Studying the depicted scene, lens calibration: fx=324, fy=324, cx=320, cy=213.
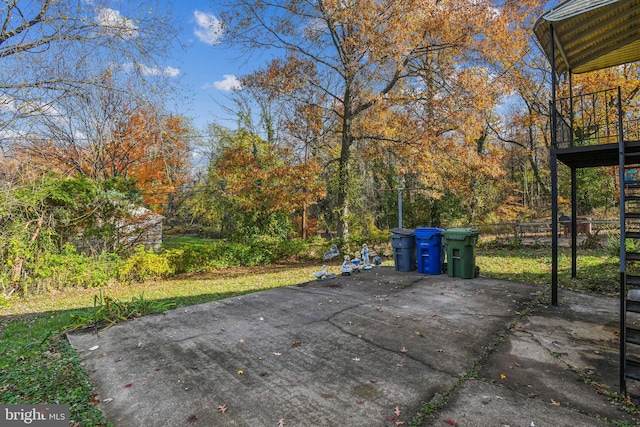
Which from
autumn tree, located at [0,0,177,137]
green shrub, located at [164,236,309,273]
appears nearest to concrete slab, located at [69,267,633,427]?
autumn tree, located at [0,0,177,137]

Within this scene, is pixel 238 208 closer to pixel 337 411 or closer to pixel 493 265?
pixel 493 265

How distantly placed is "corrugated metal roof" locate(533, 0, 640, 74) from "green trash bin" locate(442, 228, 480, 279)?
3250mm

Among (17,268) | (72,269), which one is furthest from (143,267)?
(17,268)

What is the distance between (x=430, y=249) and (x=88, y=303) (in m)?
7.42

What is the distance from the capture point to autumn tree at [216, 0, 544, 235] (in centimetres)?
1008

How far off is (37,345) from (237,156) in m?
10.5

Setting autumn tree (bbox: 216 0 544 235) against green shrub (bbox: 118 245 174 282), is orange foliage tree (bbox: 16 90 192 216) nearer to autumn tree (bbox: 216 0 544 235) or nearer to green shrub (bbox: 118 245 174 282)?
green shrub (bbox: 118 245 174 282)

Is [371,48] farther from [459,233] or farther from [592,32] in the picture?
[459,233]

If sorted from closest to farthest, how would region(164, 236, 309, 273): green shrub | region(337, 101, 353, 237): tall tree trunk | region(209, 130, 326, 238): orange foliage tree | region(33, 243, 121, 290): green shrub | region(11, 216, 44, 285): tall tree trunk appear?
region(11, 216, 44, 285): tall tree trunk → region(33, 243, 121, 290): green shrub → region(164, 236, 309, 273): green shrub → region(337, 101, 353, 237): tall tree trunk → region(209, 130, 326, 238): orange foliage tree

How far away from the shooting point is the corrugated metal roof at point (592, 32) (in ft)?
13.3

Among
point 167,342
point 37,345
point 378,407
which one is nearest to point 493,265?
point 378,407

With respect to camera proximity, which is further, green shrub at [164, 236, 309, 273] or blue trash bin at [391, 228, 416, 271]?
green shrub at [164, 236, 309, 273]

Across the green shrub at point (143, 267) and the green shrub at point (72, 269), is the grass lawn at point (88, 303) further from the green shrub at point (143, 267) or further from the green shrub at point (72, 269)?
the green shrub at point (143, 267)

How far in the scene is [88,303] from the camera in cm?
695
